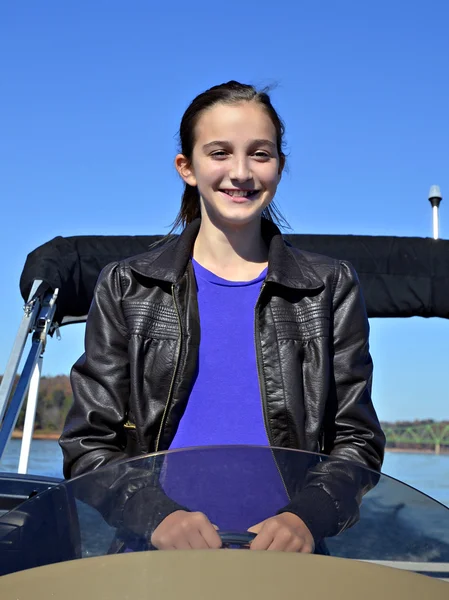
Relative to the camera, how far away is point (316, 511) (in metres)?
0.98

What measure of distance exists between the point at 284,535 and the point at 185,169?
53.6 inches

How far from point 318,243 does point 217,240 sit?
6.00 feet

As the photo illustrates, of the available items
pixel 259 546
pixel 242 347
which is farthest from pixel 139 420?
pixel 259 546

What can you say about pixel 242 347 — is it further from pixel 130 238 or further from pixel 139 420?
pixel 130 238

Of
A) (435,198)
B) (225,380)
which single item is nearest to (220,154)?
(225,380)

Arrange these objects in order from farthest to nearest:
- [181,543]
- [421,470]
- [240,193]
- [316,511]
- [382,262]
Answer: [421,470], [382,262], [240,193], [316,511], [181,543]

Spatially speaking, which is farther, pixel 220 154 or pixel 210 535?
pixel 220 154

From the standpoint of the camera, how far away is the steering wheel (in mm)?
892

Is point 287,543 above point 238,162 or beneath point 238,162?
beneath

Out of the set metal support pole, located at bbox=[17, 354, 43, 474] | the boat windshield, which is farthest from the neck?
metal support pole, located at bbox=[17, 354, 43, 474]

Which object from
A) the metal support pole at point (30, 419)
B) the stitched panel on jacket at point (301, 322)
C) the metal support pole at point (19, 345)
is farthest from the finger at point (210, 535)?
the metal support pole at point (30, 419)

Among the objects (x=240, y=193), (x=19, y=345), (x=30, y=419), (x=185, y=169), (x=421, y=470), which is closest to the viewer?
(x=240, y=193)

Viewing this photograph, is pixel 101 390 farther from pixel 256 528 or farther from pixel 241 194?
pixel 256 528

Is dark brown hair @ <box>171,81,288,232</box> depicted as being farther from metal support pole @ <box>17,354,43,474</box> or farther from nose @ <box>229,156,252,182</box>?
metal support pole @ <box>17,354,43,474</box>
